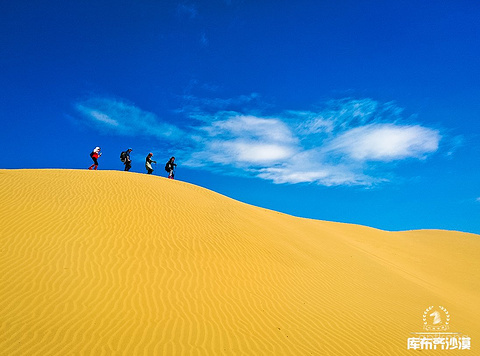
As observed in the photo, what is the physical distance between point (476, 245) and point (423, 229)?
914 cm

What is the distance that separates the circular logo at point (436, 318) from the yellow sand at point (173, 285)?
0.83ft

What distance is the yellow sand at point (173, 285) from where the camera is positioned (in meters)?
5.35

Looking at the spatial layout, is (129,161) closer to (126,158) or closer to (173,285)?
(126,158)

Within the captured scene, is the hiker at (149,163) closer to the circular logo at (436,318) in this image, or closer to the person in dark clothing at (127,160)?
the person in dark clothing at (127,160)

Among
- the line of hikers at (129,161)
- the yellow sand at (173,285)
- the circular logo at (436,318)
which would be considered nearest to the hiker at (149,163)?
the line of hikers at (129,161)

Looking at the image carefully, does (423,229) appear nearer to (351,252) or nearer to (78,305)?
(351,252)

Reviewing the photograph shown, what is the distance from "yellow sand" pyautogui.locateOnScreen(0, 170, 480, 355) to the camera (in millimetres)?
5352

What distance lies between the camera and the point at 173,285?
7.34 m

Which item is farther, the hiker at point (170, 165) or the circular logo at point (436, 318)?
the hiker at point (170, 165)

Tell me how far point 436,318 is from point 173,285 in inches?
324

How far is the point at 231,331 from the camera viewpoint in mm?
5879

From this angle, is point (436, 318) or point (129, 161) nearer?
point (436, 318)

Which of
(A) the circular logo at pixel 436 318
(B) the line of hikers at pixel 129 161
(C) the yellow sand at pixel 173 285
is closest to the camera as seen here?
(C) the yellow sand at pixel 173 285

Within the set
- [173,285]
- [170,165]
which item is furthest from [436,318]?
[170,165]
